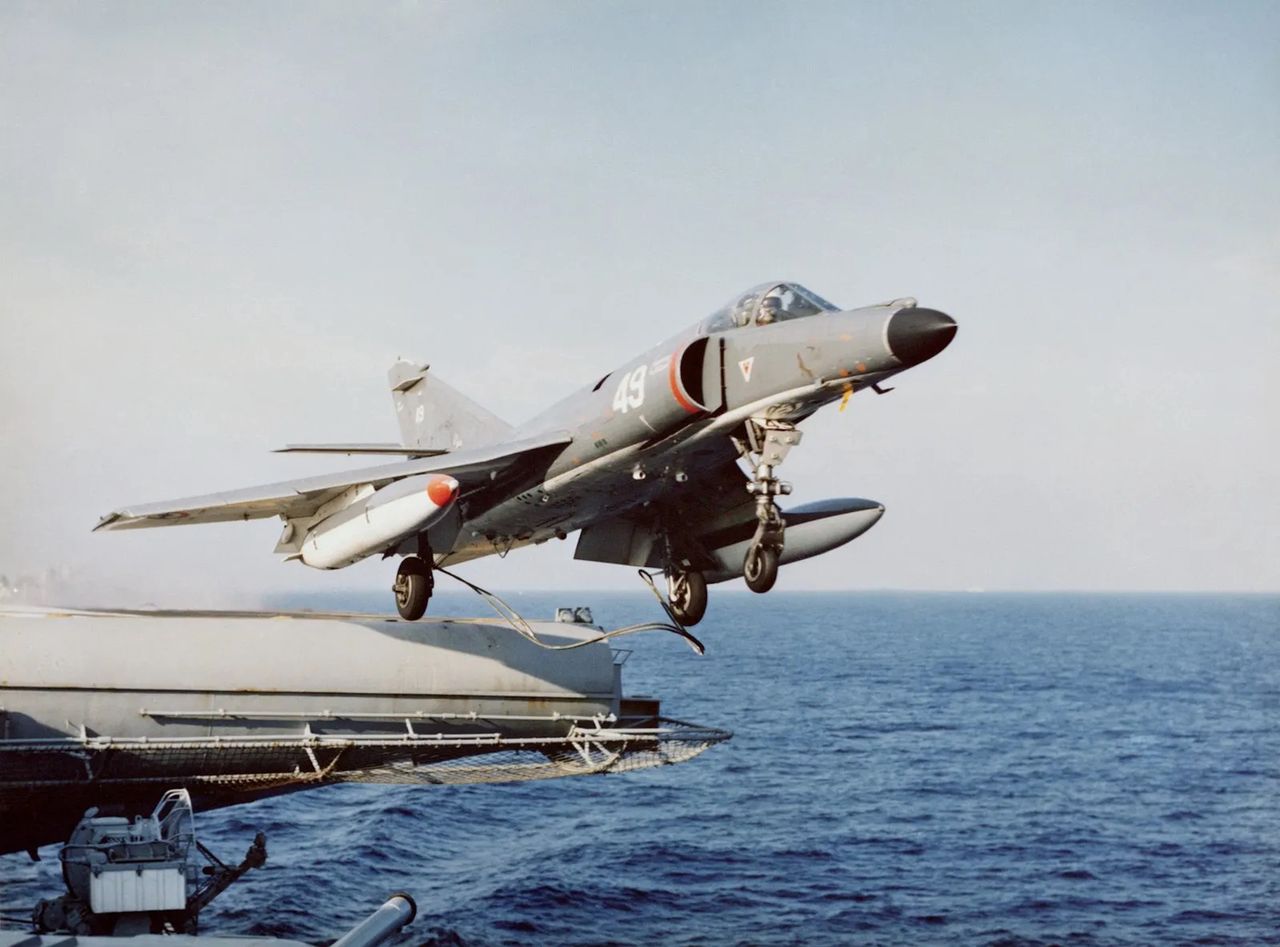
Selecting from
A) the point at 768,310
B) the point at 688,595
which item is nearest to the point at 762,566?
the point at 768,310

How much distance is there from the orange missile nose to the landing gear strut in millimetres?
4492

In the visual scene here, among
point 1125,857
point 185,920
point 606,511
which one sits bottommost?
point 1125,857

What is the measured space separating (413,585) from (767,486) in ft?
26.8

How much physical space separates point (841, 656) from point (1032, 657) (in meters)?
21.1

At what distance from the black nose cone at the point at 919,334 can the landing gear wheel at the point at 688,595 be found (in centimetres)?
852

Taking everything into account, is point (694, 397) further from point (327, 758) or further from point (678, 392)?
point (327, 758)

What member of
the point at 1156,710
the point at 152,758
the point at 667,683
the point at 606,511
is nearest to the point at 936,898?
the point at 606,511

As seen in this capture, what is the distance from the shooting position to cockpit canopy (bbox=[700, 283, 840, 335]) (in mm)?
15469

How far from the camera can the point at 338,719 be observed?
21.6 metres

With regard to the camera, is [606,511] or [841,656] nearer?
[606,511]

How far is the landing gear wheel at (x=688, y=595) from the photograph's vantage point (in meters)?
21.0

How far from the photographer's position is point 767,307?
15.7 metres

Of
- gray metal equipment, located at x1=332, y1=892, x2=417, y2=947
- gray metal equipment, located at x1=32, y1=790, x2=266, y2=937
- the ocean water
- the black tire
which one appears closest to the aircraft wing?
the black tire

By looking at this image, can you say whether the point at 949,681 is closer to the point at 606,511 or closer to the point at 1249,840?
the point at 1249,840
